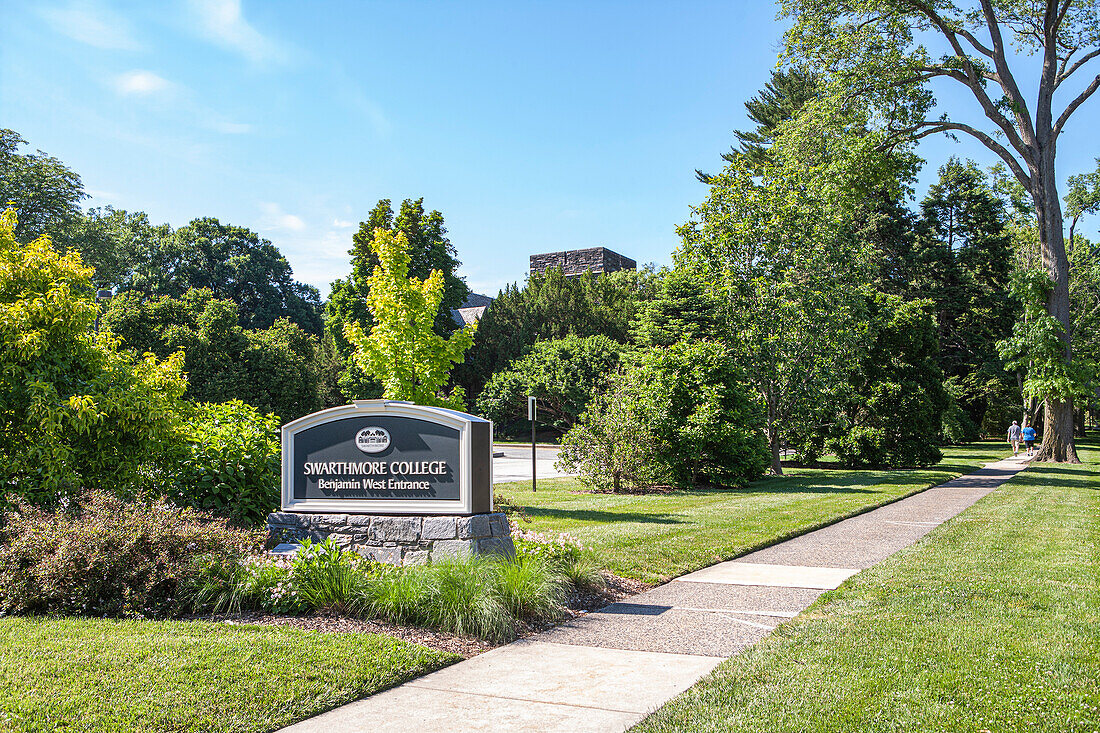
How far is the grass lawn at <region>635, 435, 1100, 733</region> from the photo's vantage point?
4215mm

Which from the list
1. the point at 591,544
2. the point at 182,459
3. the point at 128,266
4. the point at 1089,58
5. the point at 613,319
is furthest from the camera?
the point at 128,266

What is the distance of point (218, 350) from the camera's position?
3422 cm

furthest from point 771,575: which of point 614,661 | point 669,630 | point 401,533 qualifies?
point 401,533

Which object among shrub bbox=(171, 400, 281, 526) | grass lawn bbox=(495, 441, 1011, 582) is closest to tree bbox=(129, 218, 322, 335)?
grass lawn bbox=(495, 441, 1011, 582)

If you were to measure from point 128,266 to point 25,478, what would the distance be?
5836 cm

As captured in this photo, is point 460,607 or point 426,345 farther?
point 426,345

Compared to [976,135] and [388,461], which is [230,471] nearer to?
[388,461]

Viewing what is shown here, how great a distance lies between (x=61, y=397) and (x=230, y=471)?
1.93 metres

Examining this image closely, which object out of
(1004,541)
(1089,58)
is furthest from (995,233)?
(1004,541)

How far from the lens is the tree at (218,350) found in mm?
32531

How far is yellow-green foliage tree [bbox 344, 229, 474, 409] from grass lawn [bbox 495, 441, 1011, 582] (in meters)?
3.03

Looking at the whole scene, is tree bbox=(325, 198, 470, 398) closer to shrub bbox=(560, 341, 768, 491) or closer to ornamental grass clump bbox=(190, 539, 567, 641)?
shrub bbox=(560, 341, 768, 491)

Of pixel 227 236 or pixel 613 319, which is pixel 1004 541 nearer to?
pixel 613 319

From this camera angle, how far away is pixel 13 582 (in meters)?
6.49
